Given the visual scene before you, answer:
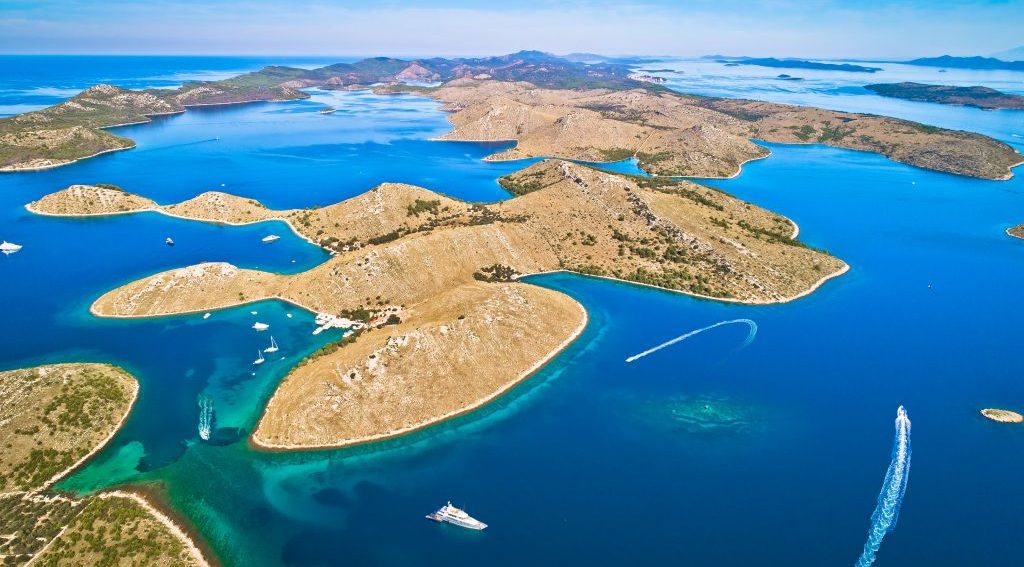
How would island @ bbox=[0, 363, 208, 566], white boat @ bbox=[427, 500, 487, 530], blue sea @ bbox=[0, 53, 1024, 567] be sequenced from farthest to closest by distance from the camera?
Result: white boat @ bbox=[427, 500, 487, 530] → blue sea @ bbox=[0, 53, 1024, 567] → island @ bbox=[0, 363, 208, 566]

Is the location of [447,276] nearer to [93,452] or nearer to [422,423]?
[422,423]

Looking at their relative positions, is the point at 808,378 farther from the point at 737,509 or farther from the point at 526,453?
the point at 526,453

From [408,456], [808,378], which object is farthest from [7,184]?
[808,378]

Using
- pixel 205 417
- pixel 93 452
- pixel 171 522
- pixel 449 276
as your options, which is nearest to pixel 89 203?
pixel 449 276

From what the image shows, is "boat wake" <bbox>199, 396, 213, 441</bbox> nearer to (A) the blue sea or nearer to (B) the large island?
(A) the blue sea

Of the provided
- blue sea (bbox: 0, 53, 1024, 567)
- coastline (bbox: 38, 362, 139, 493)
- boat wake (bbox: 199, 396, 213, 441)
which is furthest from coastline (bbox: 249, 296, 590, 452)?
coastline (bbox: 38, 362, 139, 493)

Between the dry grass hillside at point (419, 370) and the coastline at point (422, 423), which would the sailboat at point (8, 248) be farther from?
the coastline at point (422, 423)
